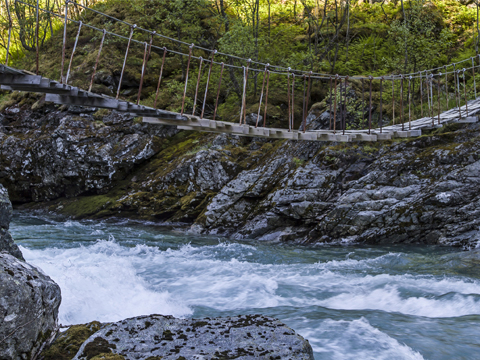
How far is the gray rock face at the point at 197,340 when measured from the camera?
235 cm

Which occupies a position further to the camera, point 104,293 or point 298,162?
point 298,162

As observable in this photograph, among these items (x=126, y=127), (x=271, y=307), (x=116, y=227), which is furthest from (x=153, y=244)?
(x=126, y=127)

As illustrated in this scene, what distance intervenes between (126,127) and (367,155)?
26.6 ft

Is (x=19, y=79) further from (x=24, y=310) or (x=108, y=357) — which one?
(x=108, y=357)

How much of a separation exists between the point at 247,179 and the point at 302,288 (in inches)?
210

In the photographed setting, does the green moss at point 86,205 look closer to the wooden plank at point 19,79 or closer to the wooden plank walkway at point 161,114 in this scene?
the wooden plank walkway at point 161,114

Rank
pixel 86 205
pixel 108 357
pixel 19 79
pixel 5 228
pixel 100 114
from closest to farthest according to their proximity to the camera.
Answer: pixel 108 357, pixel 5 228, pixel 19 79, pixel 86 205, pixel 100 114

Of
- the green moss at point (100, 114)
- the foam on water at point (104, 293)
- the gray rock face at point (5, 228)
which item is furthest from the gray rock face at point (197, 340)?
the green moss at point (100, 114)

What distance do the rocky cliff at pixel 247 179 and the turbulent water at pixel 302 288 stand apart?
848mm

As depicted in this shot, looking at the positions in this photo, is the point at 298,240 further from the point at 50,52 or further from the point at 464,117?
the point at 50,52

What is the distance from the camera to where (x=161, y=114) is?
7.46 m

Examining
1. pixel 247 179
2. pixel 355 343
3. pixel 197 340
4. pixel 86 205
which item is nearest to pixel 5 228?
pixel 197 340

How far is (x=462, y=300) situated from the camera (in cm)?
470

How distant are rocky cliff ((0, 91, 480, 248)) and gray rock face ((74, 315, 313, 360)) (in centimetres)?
616
